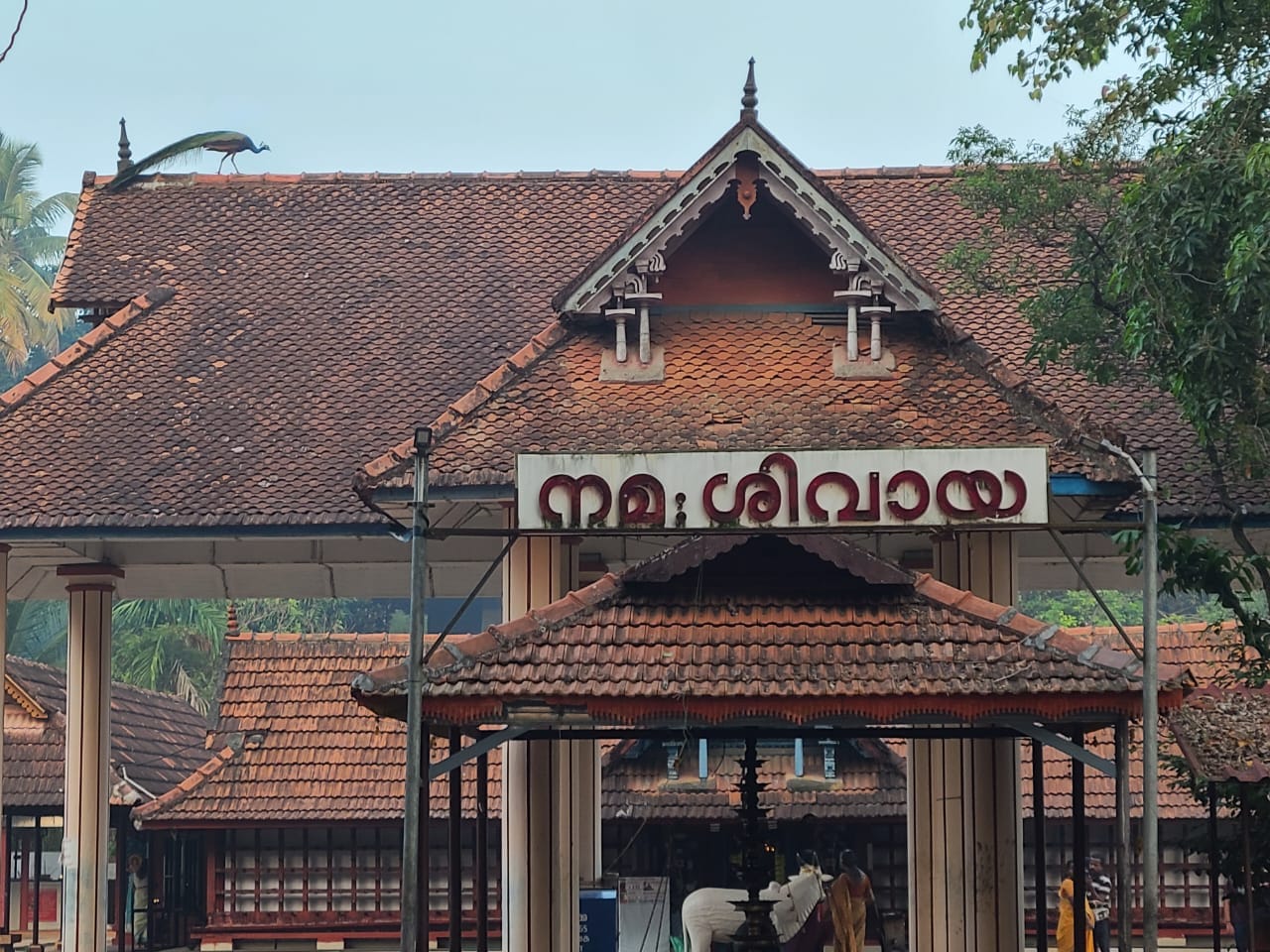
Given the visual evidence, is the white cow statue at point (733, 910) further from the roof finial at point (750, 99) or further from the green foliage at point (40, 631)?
the green foliage at point (40, 631)

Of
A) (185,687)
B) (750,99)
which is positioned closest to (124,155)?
(750,99)

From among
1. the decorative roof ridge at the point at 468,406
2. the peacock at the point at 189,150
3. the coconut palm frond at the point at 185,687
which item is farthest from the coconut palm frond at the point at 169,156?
the coconut palm frond at the point at 185,687

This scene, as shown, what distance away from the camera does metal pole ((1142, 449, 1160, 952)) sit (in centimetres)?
1230

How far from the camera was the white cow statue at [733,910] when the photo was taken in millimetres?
17219

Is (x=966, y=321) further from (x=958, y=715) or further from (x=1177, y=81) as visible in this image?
(x=958, y=715)

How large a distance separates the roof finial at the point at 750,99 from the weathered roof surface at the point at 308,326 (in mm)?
2542

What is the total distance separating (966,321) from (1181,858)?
376 inches

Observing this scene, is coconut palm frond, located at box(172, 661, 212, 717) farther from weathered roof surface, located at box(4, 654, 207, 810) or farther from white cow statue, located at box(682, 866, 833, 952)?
white cow statue, located at box(682, 866, 833, 952)

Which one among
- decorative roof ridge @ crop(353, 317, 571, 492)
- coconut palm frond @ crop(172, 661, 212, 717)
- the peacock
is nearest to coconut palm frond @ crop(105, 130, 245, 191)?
the peacock

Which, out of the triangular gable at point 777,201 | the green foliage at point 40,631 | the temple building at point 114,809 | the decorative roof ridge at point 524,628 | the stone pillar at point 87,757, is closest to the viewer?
the decorative roof ridge at point 524,628

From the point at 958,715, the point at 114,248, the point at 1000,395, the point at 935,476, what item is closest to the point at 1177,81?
the point at 1000,395

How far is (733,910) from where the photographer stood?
56.9 ft

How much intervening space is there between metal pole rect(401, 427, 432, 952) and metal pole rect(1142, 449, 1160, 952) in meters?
4.51

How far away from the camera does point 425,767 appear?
1337 cm
